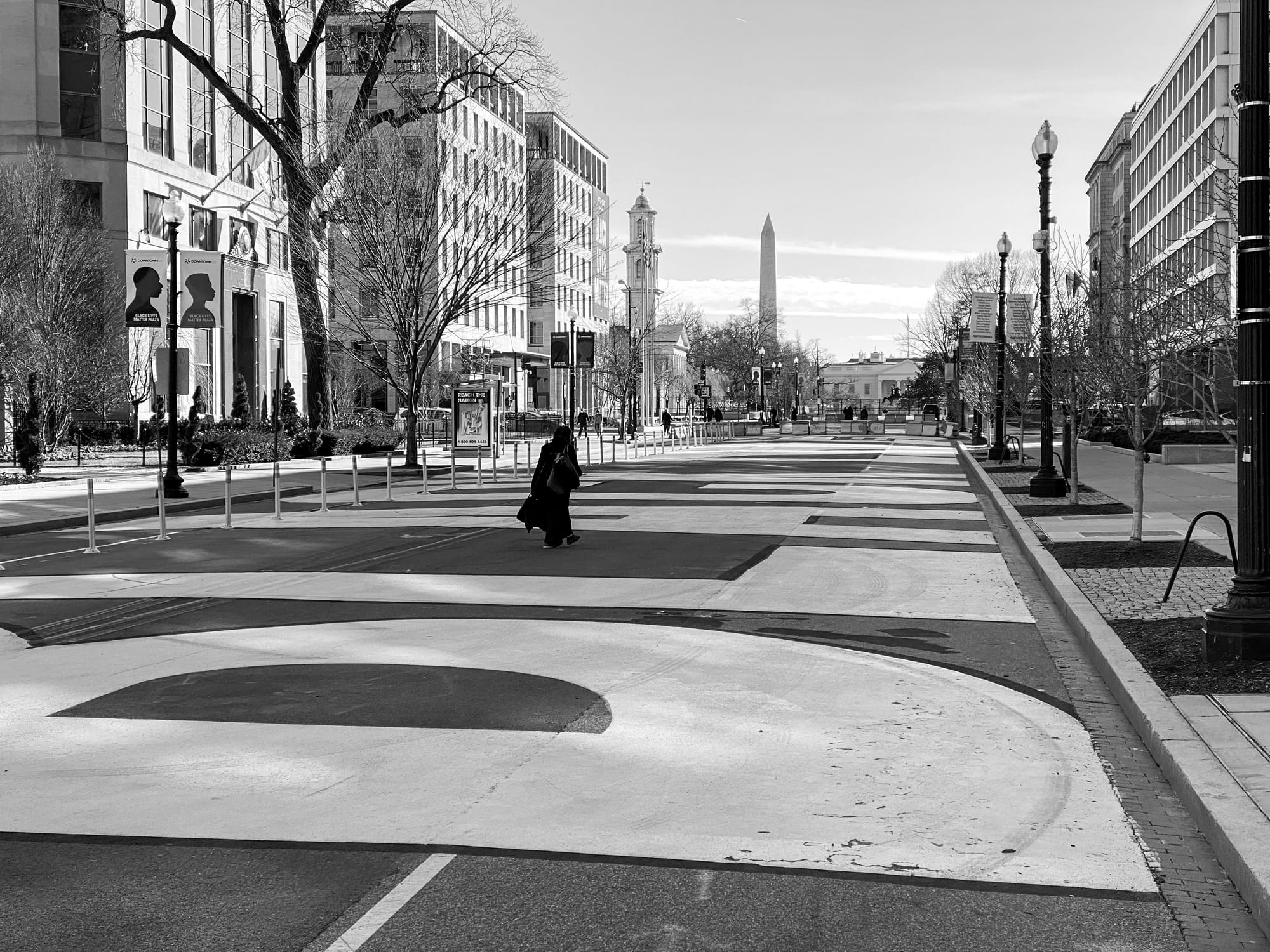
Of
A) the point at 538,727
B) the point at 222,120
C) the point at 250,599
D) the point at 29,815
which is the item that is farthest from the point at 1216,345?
the point at 222,120

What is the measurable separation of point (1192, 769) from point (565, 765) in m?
3.00

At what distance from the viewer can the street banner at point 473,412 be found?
4497 centimetres

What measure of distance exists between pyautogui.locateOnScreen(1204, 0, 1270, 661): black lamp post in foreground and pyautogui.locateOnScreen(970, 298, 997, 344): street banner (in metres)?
27.9

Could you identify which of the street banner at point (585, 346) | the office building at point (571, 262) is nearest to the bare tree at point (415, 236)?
the street banner at point (585, 346)

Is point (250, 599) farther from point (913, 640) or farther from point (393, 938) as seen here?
point (393, 938)

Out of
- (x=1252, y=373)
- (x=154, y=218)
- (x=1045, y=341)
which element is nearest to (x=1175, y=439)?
(x=1045, y=341)

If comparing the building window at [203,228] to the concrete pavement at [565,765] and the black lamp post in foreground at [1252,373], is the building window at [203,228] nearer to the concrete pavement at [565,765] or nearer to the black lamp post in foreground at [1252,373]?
the concrete pavement at [565,765]

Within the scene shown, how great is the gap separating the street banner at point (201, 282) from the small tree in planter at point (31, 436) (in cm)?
402

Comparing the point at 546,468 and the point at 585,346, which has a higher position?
the point at 585,346

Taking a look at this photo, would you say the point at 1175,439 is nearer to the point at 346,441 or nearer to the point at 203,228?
the point at 346,441

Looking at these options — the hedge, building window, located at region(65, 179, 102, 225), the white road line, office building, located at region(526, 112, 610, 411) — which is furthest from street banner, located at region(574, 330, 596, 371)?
the white road line

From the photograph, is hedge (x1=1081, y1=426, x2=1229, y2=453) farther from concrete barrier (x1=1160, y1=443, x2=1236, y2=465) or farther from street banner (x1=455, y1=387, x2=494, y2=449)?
street banner (x1=455, y1=387, x2=494, y2=449)

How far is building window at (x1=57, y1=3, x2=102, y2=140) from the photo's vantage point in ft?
161

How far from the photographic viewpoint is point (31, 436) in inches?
1240
